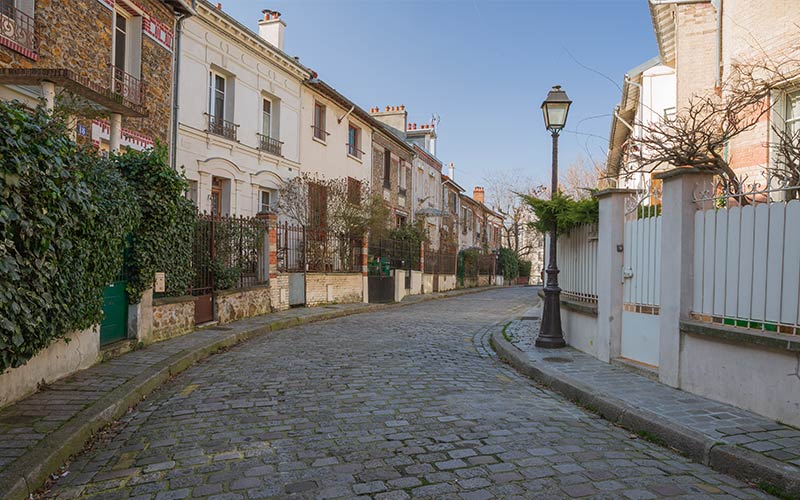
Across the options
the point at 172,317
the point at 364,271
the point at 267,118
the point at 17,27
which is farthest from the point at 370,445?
the point at 267,118

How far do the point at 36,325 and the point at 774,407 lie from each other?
6208 millimetres

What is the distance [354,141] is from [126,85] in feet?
38.5

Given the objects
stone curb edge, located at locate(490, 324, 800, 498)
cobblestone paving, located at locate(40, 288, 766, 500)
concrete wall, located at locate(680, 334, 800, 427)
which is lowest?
cobblestone paving, located at locate(40, 288, 766, 500)

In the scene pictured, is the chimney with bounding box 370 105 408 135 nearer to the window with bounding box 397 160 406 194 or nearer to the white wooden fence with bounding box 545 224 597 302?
the window with bounding box 397 160 406 194

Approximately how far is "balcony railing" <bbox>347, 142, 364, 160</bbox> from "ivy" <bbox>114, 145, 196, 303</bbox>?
1352 cm

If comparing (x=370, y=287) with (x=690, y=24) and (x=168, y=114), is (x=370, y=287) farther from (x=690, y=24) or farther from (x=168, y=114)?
(x=690, y=24)

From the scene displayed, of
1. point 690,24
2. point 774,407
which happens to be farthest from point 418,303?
point 774,407

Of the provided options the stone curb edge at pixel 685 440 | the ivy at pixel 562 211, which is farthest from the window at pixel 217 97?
the stone curb edge at pixel 685 440

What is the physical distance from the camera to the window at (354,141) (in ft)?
72.4

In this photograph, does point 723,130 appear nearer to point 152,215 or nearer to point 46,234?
point 152,215

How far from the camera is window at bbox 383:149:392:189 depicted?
25750 mm

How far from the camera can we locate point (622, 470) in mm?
3715

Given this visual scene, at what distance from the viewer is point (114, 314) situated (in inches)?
292

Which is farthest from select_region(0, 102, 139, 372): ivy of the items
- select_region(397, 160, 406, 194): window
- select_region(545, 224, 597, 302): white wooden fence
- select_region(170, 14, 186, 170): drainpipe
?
select_region(397, 160, 406, 194): window
